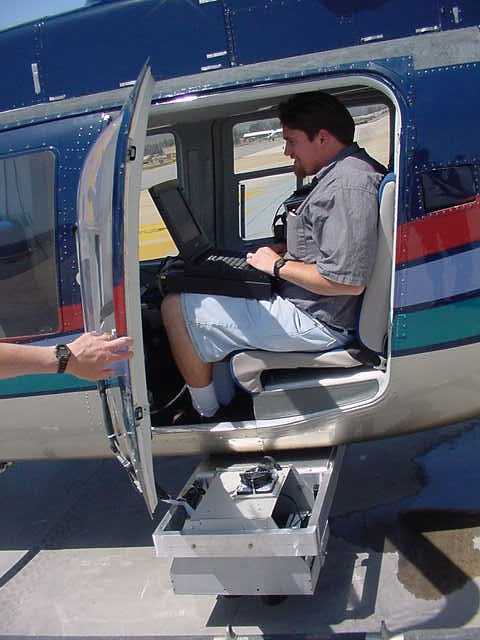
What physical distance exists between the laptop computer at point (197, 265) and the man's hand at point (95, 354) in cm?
93

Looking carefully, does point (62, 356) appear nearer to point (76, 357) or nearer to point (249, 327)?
point (76, 357)

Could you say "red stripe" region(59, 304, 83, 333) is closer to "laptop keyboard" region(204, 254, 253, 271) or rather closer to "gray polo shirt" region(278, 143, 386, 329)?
"laptop keyboard" region(204, 254, 253, 271)

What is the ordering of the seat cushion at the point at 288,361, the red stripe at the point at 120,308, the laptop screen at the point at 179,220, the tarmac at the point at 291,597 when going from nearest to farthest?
1. the red stripe at the point at 120,308
2. the tarmac at the point at 291,597
3. the seat cushion at the point at 288,361
4. the laptop screen at the point at 179,220

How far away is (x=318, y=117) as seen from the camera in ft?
10.7

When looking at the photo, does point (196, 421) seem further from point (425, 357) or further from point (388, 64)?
point (388, 64)

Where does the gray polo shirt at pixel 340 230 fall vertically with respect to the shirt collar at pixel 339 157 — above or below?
below

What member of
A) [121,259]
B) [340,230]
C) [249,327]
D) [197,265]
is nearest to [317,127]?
[340,230]

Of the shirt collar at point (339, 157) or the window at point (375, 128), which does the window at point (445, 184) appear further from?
the window at point (375, 128)

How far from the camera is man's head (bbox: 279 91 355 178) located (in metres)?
3.28

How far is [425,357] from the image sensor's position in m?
3.11

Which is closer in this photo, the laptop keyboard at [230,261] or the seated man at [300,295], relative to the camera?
the seated man at [300,295]

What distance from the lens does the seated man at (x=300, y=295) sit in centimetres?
310

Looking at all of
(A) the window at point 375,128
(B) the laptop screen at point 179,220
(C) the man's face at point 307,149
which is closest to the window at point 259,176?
(A) the window at point 375,128

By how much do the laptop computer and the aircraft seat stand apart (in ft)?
0.95
